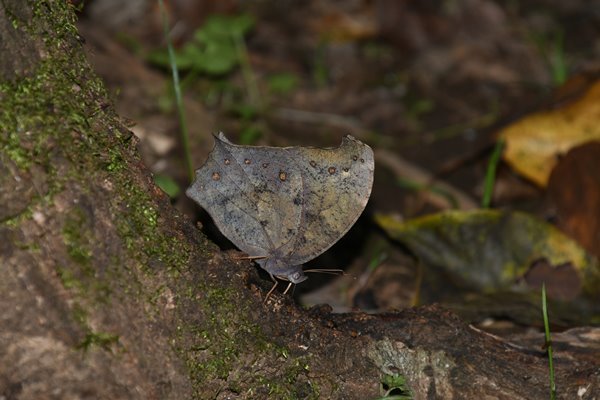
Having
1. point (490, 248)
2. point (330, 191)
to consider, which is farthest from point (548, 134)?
point (330, 191)

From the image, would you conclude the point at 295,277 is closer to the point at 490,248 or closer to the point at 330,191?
the point at 330,191

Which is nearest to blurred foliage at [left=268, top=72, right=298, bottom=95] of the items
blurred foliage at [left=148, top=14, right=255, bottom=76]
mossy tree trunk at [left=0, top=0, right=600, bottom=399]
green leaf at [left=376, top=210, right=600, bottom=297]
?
blurred foliage at [left=148, top=14, right=255, bottom=76]

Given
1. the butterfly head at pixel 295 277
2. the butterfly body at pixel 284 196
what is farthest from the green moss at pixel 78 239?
the butterfly head at pixel 295 277

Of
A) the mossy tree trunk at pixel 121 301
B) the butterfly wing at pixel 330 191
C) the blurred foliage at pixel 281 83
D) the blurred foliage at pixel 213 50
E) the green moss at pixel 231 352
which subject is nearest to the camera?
the mossy tree trunk at pixel 121 301

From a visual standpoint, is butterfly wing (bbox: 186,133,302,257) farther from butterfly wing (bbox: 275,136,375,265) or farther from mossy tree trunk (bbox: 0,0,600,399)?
mossy tree trunk (bbox: 0,0,600,399)

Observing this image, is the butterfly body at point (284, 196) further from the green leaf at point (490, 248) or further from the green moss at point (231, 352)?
the green leaf at point (490, 248)

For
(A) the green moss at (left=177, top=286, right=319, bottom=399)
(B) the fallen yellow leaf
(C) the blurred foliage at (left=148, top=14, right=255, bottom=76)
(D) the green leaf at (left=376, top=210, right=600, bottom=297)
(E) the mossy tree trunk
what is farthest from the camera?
(C) the blurred foliage at (left=148, top=14, right=255, bottom=76)

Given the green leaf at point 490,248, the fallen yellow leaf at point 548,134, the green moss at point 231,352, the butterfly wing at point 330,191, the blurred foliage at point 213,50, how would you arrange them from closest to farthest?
the green moss at point 231,352, the butterfly wing at point 330,191, the green leaf at point 490,248, the fallen yellow leaf at point 548,134, the blurred foliage at point 213,50

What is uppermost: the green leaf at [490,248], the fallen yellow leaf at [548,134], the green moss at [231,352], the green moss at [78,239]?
the green moss at [78,239]

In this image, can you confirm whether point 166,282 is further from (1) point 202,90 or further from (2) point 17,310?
(1) point 202,90
